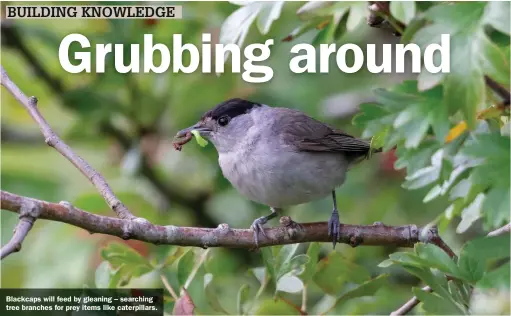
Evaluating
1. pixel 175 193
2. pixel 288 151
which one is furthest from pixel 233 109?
pixel 175 193

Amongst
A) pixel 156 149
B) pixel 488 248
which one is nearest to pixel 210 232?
pixel 488 248

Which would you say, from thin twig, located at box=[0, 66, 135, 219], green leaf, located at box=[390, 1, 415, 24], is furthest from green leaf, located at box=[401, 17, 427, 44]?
thin twig, located at box=[0, 66, 135, 219]

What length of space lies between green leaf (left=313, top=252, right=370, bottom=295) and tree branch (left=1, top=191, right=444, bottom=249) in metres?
0.11

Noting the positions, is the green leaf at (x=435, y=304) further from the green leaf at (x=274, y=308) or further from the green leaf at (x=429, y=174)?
the green leaf at (x=274, y=308)

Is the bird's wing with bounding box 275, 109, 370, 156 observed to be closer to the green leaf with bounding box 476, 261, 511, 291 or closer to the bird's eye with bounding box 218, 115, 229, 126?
the bird's eye with bounding box 218, 115, 229, 126

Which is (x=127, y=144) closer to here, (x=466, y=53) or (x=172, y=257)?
(x=172, y=257)

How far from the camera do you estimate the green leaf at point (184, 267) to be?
284cm

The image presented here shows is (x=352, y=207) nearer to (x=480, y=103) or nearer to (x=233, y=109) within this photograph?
(x=233, y=109)

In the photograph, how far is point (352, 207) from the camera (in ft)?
16.6

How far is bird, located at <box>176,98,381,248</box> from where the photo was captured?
3797 mm

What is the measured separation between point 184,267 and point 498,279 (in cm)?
130

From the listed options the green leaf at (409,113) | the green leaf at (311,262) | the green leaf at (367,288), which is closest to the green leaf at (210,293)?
the green leaf at (311,262)

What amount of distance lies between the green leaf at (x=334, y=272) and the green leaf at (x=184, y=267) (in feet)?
1.70

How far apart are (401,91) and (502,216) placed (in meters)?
0.41
